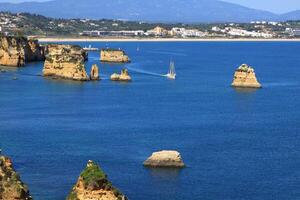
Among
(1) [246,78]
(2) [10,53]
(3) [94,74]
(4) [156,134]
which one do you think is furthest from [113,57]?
(4) [156,134]

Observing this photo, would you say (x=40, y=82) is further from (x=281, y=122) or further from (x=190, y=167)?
(x=190, y=167)

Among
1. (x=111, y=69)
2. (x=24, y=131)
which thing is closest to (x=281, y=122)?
(x=24, y=131)

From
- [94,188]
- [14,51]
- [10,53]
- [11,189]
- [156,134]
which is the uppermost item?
[94,188]

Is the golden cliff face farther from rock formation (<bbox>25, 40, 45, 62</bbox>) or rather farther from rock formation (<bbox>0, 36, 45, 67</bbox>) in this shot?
rock formation (<bbox>25, 40, 45, 62</bbox>)

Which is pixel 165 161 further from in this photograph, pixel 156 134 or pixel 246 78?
pixel 246 78

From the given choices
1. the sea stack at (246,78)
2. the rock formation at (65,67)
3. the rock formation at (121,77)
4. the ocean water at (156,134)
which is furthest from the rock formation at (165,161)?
the rock formation at (121,77)
